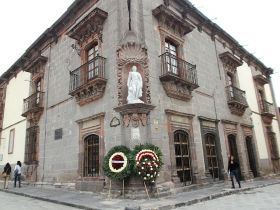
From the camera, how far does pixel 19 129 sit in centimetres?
1625

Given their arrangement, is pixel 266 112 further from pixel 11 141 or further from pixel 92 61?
pixel 11 141

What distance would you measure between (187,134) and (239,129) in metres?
5.16

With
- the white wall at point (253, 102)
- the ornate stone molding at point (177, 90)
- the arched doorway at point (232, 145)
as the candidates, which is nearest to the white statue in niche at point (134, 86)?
the ornate stone molding at point (177, 90)

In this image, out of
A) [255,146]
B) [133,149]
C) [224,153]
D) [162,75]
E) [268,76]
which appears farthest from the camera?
[268,76]

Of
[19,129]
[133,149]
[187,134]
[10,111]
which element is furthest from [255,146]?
[10,111]

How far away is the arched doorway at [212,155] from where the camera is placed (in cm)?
1116

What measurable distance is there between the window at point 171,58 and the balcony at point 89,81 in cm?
258

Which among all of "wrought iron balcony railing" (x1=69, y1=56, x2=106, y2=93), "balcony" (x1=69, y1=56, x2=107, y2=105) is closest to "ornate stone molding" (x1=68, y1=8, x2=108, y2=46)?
"wrought iron balcony railing" (x1=69, y1=56, x2=106, y2=93)

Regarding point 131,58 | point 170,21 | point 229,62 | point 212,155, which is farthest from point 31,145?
point 229,62

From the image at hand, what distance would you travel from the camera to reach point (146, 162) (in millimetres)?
7656

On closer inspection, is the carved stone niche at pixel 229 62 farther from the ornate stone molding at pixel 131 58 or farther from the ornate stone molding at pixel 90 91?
the ornate stone molding at pixel 90 91

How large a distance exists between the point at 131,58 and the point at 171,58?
2166 mm

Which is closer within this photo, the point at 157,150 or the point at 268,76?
the point at 157,150

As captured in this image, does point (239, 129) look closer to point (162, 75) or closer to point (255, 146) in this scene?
point (255, 146)
